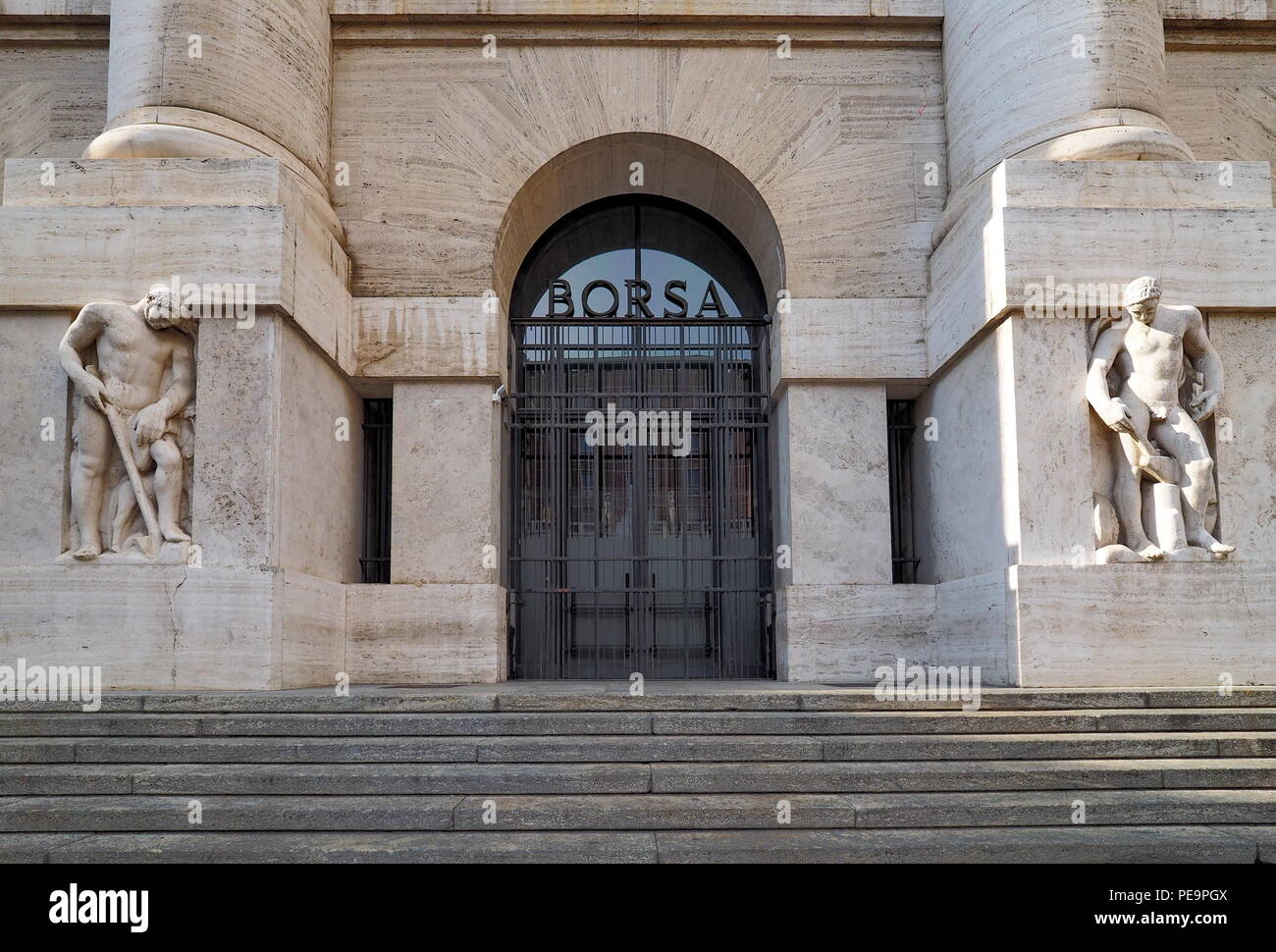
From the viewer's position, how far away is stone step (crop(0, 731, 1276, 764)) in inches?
275

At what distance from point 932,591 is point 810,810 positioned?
515 cm

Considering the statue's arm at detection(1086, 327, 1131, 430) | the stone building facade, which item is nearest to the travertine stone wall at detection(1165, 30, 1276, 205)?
the stone building facade

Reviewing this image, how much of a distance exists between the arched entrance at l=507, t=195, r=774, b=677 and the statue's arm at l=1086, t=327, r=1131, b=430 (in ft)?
13.6

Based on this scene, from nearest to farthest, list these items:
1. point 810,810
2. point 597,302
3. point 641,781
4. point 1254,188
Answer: point 810,810 < point 641,781 < point 1254,188 < point 597,302

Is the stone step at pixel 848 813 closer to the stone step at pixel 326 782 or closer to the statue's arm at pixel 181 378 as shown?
the stone step at pixel 326 782

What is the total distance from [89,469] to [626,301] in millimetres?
6276

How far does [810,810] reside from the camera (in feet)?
20.5

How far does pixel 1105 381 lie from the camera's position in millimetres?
9094

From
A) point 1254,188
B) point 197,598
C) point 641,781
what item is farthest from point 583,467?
point 1254,188

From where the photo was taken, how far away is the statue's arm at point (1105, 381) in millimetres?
8852

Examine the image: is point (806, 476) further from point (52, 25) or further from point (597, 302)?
point (52, 25)

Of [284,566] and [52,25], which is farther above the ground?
[52,25]

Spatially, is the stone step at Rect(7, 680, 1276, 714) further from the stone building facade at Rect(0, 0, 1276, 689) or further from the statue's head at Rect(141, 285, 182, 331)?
the statue's head at Rect(141, 285, 182, 331)

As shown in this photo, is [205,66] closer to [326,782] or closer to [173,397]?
[173,397]
